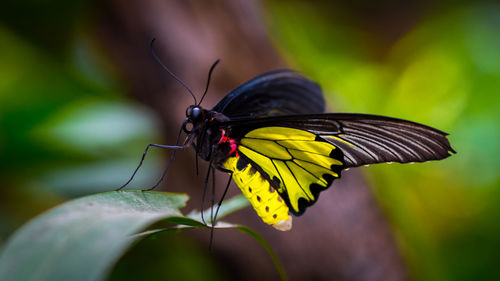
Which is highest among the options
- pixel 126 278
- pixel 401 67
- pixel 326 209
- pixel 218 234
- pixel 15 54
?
pixel 401 67

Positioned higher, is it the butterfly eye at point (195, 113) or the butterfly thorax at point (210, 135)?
the butterfly eye at point (195, 113)

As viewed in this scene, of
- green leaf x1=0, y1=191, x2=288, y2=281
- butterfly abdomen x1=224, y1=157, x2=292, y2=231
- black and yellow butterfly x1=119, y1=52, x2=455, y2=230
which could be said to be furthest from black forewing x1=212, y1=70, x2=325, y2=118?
green leaf x1=0, y1=191, x2=288, y2=281

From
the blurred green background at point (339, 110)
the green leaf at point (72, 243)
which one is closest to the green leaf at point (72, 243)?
the green leaf at point (72, 243)

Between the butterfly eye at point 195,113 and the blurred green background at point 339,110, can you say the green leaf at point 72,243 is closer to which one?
the butterfly eye at point 195,113

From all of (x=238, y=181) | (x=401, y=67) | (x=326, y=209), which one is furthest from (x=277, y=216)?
(x=401, y=67)

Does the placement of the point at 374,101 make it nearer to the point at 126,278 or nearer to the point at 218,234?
the point at 218,234

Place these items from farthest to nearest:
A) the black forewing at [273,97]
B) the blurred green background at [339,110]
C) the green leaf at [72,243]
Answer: the blurred green background at [339,110] < the black forewing at [273,97] < the green leaf at [72,243]

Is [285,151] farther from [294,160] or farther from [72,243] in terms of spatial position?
[72,243]
